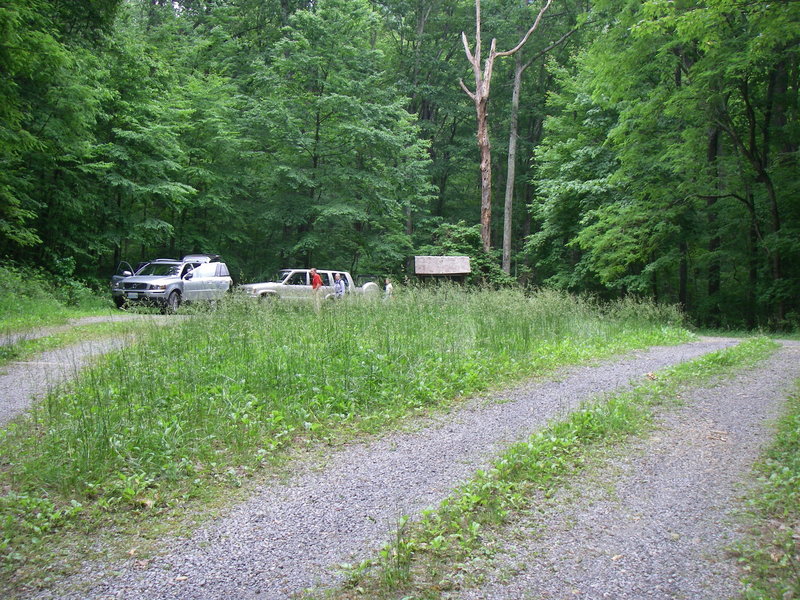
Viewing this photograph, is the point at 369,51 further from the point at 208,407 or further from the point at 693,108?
the point at 208,407

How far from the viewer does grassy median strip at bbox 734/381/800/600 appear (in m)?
2.83

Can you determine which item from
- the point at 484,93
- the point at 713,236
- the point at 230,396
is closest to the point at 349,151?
the point at 484,93

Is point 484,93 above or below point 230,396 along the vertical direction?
above

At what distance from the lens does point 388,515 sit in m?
3.74

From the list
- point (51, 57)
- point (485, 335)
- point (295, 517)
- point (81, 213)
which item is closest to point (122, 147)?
point (81, 213)

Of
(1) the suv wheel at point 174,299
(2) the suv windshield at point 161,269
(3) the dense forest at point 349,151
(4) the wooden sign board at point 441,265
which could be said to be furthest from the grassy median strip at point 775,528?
(4) the wooden sign board at point 441,265

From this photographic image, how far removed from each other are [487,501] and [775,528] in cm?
176

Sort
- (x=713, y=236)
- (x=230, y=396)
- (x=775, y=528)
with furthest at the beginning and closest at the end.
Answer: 1. (x=713, y=236)
2. (x=230, y=396)
3. (x=775, y=528)

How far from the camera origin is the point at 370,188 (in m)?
22.6

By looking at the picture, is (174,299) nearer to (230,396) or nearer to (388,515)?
(230,396)

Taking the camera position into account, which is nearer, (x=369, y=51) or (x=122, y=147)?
(x=122, y=147)

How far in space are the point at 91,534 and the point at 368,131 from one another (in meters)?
19.8

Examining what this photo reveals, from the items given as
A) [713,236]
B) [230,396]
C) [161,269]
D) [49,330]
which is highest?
[713,236]

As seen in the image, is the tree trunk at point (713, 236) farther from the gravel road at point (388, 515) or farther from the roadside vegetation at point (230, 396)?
the gravel road at point (388, 515)
